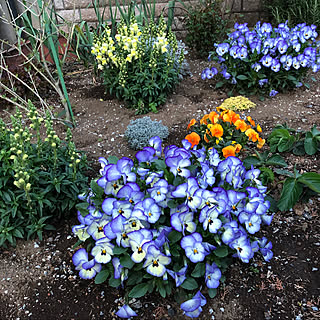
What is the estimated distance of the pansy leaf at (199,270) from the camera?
1844mm

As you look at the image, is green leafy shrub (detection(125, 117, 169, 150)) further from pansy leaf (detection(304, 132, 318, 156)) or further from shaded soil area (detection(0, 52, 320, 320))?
pansy leaf (detection(304, 132, 318, 156))

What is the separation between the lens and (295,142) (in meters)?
3.04

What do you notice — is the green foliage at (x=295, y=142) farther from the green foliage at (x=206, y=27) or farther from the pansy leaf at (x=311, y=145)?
the green foliage at (x=206, y=27)

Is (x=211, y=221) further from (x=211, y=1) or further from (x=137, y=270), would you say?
(x=211, y=1)

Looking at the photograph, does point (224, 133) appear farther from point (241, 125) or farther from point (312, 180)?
point (312, 180)

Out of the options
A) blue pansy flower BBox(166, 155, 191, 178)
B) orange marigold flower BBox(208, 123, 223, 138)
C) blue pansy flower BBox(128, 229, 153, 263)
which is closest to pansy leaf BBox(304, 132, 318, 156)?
orange marigold flower BBox(208, 123, 223, 138)

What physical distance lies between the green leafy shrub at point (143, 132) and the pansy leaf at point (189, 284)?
1.59m

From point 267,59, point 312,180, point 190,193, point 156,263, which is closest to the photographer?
point 156,263

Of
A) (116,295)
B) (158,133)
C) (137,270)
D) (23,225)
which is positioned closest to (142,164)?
(137,270)

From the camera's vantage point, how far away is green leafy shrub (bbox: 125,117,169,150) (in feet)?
10.6

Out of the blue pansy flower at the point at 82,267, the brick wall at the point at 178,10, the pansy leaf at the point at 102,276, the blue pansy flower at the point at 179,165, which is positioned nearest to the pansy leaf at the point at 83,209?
the blue pansy flower at the point at 82,267

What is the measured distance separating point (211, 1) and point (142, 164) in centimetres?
388

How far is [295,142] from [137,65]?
5.94 ft

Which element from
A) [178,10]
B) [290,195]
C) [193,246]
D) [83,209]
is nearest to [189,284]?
[193,246]
